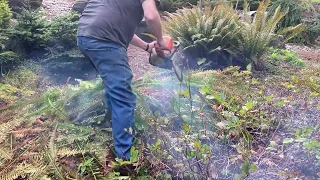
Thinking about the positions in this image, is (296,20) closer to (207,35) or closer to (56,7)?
(207,35)

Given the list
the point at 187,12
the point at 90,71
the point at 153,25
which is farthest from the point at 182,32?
the point at 153,25

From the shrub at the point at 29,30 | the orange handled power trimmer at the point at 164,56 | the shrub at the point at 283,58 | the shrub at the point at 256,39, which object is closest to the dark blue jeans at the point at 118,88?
the orange handled power trimmer at the point at 164,56

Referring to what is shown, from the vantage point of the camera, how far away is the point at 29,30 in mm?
6094

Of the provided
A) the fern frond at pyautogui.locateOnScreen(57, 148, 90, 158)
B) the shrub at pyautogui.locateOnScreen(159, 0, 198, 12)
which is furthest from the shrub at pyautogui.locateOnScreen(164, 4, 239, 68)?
the fern frond at pyautogui.locateOnScreen(57, 148, 90, 158)

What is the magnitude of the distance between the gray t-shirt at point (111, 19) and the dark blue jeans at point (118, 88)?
0.06 m

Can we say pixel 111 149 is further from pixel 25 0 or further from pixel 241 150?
pixel 25 0

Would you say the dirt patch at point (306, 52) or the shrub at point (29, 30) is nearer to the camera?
the shrub at point (29, 30)

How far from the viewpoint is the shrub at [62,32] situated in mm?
5844

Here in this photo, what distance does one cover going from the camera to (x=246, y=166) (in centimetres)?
245

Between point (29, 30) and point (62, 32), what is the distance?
572 millimetres

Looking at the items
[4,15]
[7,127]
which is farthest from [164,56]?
[4,15]

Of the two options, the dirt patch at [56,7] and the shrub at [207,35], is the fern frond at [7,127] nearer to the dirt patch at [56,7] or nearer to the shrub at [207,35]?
the shrub at [207,35]

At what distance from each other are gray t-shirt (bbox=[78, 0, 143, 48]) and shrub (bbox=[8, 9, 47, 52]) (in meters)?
2.76

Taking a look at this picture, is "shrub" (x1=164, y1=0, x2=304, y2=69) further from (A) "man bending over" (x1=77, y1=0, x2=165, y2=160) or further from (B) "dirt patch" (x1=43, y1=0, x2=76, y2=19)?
(A) "man bending over" (x1=77, y1=0, x2=165, y2=160)
